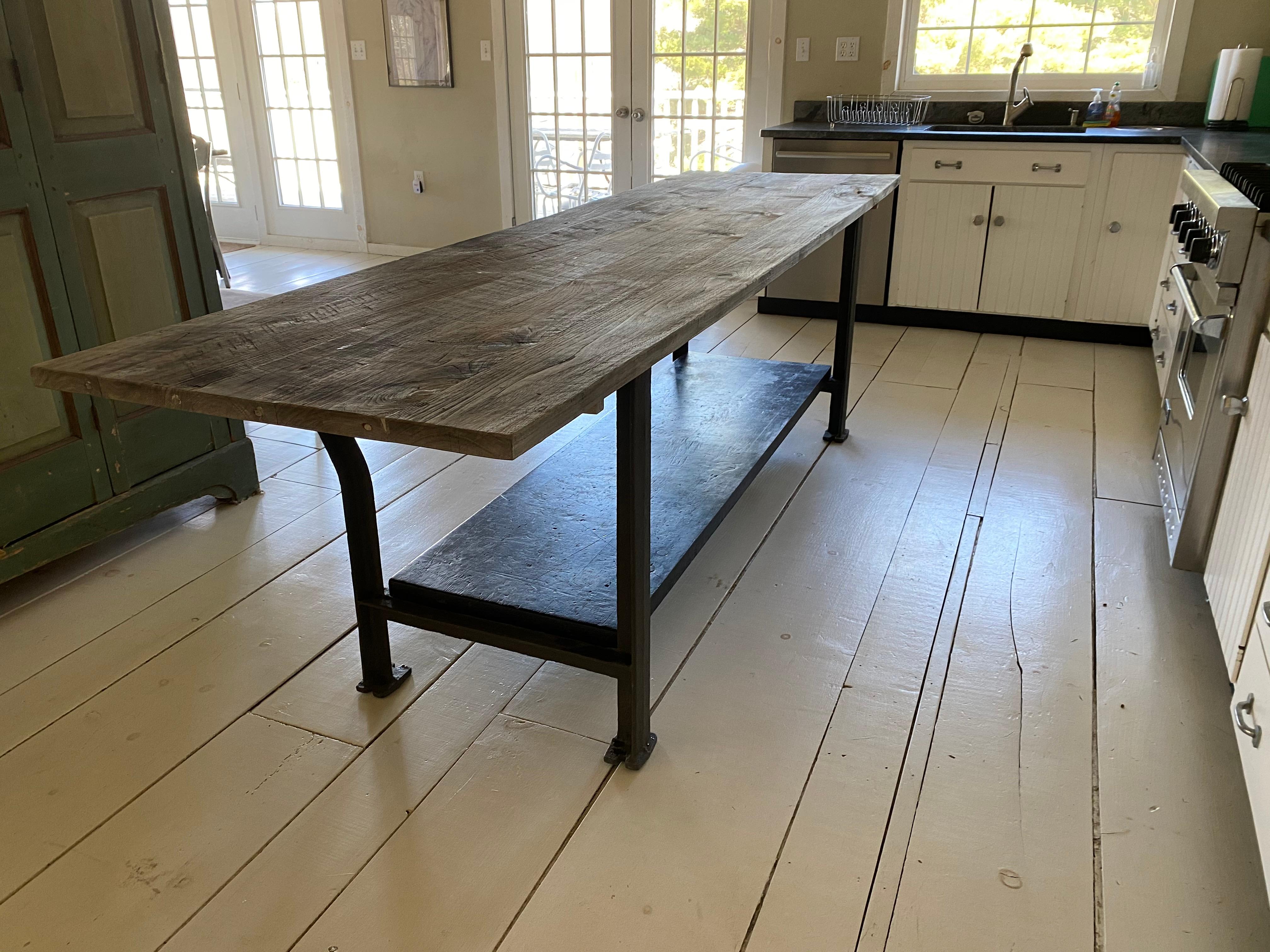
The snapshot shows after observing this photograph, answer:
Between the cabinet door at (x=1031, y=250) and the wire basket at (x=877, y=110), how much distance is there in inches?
24.3

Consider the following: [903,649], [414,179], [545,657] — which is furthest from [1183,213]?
[414,179]

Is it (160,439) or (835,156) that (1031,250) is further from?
(160,439)

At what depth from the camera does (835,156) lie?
4.09m

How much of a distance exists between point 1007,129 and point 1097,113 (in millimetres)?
404

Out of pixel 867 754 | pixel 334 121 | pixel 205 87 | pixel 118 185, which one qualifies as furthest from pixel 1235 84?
pixel 205 87

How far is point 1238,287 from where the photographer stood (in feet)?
6.12

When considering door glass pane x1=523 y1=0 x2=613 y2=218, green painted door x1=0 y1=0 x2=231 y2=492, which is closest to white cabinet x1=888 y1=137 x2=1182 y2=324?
door glass pane x1=523 y1=0 x2=613 y2=218

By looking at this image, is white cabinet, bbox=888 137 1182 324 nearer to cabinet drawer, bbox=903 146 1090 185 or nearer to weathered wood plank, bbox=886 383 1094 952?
cabinet drawer, bbox=903 146 1090 185

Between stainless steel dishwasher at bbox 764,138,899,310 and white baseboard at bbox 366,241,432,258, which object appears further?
white baseboard at bbox 366,241,432,258

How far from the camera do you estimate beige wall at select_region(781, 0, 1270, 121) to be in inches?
152

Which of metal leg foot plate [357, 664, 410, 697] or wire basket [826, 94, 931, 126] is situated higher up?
wire basket [826, 94, 931, 126]

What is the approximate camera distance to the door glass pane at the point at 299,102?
557 cm

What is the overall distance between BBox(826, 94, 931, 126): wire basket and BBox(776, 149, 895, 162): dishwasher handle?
32cm

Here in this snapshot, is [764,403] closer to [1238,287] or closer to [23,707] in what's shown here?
[1238,287]
